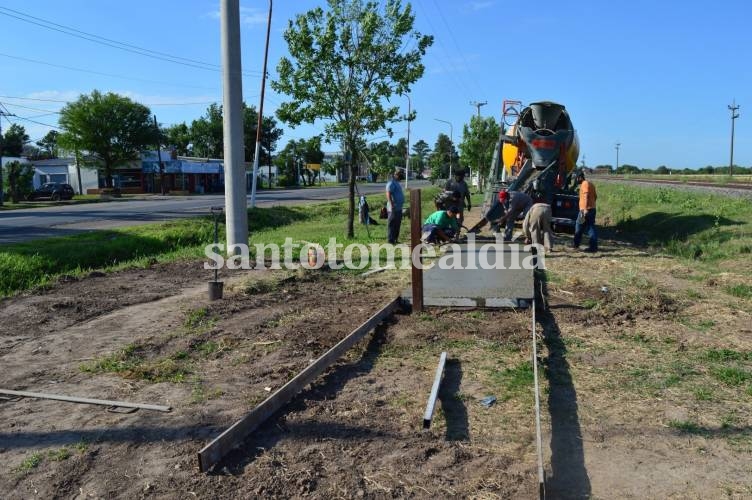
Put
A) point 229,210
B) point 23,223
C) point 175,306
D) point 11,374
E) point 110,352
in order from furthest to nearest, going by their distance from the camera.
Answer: point 23,223 → point 229,210 → point 175,306 → point 110,352 → point 11,374

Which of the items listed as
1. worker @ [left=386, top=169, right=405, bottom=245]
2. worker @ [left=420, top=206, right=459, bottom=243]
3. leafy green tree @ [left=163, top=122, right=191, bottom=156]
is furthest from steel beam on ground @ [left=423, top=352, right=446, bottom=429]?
leafy green tree @ [left=163, top=122, right=191, bottom=156]

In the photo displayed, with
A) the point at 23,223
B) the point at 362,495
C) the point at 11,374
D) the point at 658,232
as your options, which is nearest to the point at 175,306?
the point at 11,374

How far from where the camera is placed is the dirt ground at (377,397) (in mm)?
3824

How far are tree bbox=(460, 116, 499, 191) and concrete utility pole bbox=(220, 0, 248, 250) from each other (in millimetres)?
39059

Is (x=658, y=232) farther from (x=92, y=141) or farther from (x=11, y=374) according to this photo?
(x=92, y=141)

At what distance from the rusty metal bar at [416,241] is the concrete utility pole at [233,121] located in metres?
5.25

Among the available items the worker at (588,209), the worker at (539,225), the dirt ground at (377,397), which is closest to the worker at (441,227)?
the worker at (539,225)

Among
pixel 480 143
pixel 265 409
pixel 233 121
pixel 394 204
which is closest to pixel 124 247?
pixel 233 121

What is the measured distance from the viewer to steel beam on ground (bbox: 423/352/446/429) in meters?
4.51

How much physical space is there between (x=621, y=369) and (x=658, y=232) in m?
13.5

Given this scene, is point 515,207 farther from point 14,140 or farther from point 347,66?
point 14,140

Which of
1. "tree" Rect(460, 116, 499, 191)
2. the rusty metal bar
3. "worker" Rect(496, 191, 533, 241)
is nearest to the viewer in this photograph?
the rusty metal bar

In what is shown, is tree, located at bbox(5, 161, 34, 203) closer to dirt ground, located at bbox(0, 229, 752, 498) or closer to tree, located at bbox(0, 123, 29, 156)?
dirt ground, located at bbox(0, 229, 752, 498)

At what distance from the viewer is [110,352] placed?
20.9 ft
